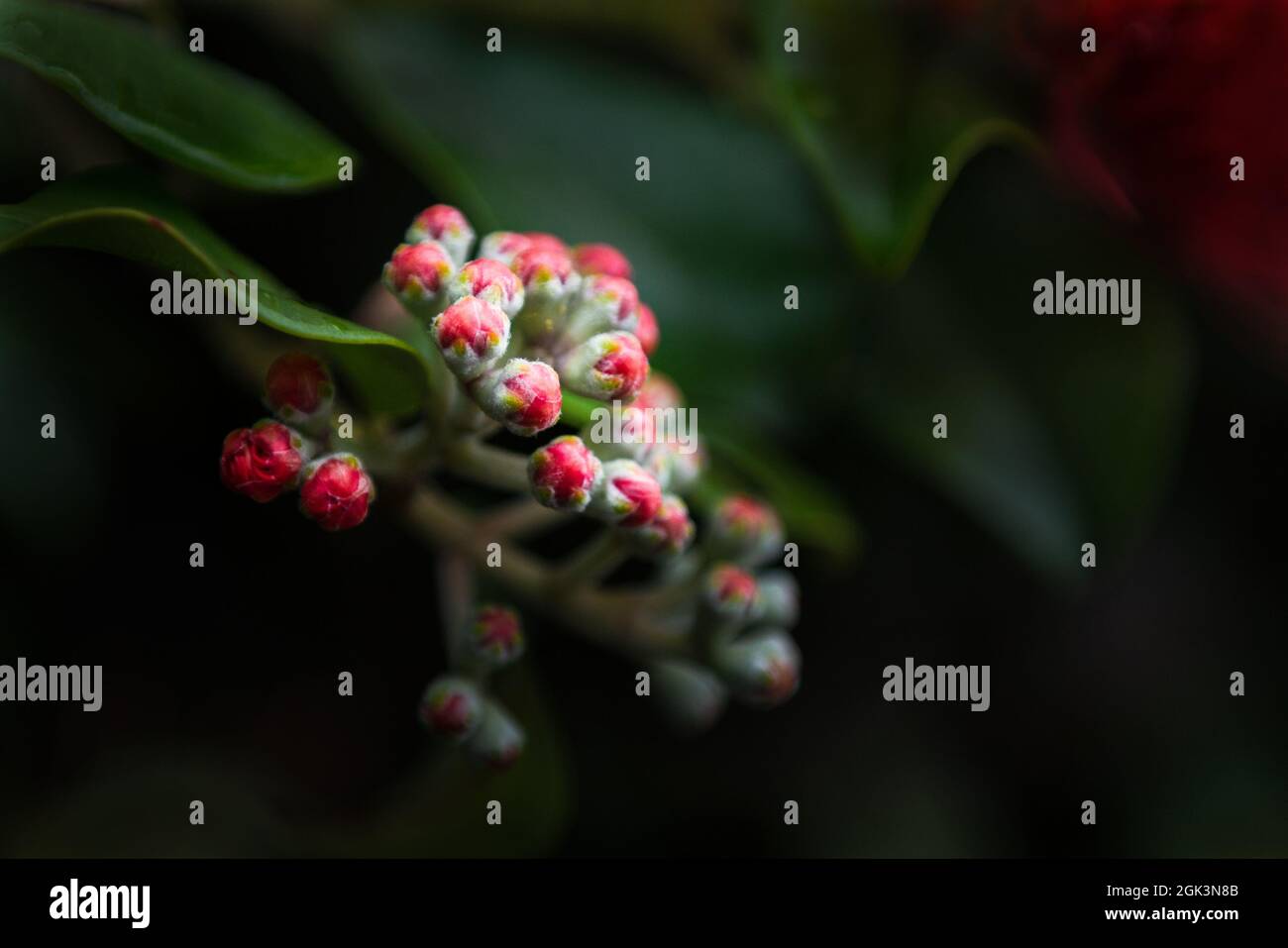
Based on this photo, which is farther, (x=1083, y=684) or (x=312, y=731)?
(x=1083, y=684)

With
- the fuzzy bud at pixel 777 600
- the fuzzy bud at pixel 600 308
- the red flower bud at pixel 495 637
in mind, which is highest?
the fuzzy bud at pixel 600 308

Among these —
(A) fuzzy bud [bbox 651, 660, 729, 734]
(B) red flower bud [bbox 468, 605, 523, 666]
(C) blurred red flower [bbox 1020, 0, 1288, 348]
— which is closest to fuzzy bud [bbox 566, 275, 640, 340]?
(B) red flower bud [bbox 468, 605, 523, 666]

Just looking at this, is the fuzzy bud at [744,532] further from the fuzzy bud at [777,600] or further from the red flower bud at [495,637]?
the red flower bud at [495,637]

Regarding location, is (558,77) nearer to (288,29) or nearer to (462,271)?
(288,29)

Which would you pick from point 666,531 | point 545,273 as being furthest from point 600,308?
point 666,531

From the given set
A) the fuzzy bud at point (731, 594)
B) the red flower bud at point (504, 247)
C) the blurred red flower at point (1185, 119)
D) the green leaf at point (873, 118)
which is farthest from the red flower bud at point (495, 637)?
the blurred red flower at point (1185, 119)

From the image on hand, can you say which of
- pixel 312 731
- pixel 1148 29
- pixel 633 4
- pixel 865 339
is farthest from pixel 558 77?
pixel 312 731

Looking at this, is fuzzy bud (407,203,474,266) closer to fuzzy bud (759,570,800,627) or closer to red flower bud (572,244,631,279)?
red flower bud (572,244,631,279)
